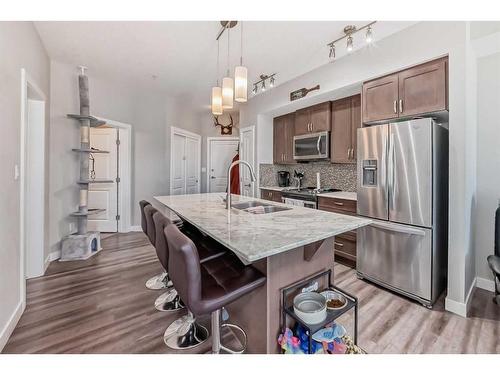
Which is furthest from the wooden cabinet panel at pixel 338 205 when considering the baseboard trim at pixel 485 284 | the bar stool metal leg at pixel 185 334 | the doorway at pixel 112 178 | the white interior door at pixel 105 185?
the white interior door at pixel 105 185

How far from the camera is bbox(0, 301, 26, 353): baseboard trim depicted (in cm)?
164

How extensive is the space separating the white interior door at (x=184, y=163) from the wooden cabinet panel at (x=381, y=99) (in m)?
3.74

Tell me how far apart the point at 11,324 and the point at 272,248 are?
6.92 feet

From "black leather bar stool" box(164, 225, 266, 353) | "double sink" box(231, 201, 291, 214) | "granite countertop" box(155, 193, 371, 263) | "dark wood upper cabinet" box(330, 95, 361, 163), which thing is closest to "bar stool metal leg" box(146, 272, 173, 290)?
"black leather bar stool" box(164, 225, 266, 353)

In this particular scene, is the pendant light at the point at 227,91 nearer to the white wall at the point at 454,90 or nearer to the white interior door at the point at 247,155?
the white wall at the point at 454,90

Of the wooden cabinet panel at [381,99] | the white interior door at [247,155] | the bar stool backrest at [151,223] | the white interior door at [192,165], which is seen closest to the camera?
the bar stool backrest at [151,223]

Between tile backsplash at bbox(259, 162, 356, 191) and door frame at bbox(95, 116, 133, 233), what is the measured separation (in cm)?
249

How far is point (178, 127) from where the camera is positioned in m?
5.22

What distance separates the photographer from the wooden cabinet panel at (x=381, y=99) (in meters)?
2.46

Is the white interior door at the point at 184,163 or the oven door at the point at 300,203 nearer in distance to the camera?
the oven door at the point at 300,203

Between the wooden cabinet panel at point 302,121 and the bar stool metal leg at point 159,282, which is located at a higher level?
the wooden cabinet panel at point 302,121

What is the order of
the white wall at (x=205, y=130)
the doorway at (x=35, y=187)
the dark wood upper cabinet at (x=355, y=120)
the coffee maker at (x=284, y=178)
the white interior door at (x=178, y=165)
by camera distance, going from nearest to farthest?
the doorway at (x=35, y=187), the dark wood upper cabinet at (x=355, y=120), the coffee maker at (x=284, y=178), the white interior door at (x=178, y=165), the white wall at (x=205, y=130)

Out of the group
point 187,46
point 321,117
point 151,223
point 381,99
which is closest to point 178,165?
point 187,46
